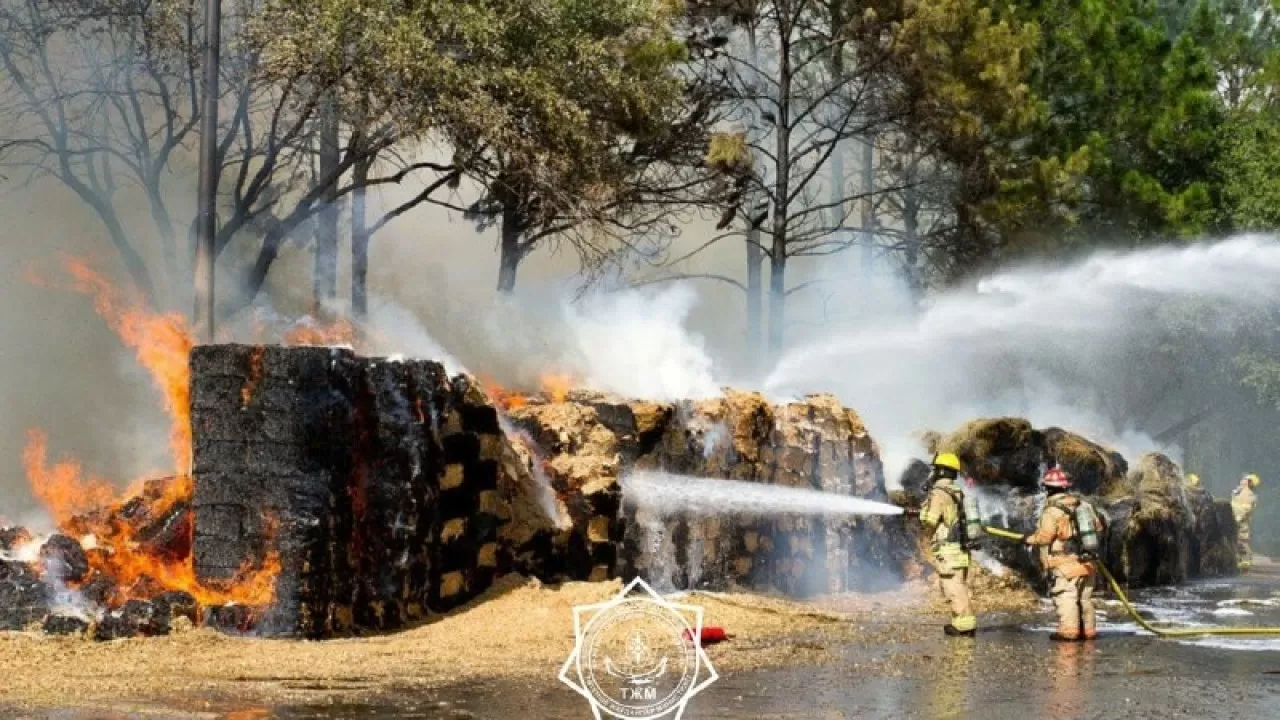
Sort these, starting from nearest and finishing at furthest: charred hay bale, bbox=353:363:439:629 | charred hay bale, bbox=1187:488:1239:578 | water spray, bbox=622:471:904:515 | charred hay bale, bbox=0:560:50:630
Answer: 1. charred hay bale, bbox=0:560:50:630
2. charred hay bale, bbox=353:363:439:629
3. water spray, bbox=622:471:904:515
4. charred hay bale, bbox=1187:488:1239:578

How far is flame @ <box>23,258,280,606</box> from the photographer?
41.2ft

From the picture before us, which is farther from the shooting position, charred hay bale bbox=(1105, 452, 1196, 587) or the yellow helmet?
charred hay bale bbox=(1105, 452, 1196, 587)

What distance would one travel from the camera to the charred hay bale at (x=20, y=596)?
1184cm

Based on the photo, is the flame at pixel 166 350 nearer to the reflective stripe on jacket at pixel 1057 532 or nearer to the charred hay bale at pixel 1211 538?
the reflective stripe on jacket at pixel 1057 532

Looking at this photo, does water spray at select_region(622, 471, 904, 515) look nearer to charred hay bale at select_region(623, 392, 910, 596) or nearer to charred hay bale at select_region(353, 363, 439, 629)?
charred hay bale at select_region(623, 392, 910, 596)

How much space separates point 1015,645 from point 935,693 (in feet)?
12.0

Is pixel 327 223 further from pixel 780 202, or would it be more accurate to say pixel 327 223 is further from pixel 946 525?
pixel 946 525

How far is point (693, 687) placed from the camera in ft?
36.3

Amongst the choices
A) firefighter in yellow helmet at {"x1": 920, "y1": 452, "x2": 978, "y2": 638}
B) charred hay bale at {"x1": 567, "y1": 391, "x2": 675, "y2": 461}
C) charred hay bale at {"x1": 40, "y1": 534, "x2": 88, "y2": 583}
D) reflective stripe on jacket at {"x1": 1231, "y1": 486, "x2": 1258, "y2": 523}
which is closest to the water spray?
charred hay bale at {"x1": 567, "y1": 391, "x2": 675, "y2": 461}

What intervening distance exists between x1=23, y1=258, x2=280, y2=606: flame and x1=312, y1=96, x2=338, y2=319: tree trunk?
4.20 m

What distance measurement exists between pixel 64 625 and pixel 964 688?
593 cm

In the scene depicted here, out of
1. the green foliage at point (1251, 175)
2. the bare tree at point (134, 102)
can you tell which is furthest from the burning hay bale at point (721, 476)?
the green foliage at point (1251, 175)

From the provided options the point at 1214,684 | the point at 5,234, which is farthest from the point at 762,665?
the point at 5,234

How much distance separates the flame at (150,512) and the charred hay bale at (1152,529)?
39.3 ft
